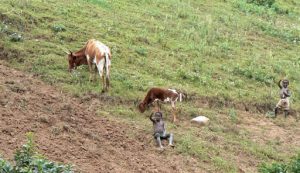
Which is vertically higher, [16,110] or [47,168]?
[47,168]

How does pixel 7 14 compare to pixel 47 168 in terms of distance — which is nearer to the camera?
pixel 47 168

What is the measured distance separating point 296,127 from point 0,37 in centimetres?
788

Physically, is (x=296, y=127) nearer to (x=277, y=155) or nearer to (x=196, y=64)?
(x=277, y=155)

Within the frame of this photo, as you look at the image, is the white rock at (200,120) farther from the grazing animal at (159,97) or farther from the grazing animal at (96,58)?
the grazing animal at (96,58)

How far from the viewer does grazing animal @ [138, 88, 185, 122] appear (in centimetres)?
1263

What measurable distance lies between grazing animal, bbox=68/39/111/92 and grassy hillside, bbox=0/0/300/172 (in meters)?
0.27

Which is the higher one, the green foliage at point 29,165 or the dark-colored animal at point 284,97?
the green foliage at point 29,165

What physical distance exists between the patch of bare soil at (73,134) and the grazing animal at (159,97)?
933mm

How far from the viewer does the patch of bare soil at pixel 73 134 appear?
9.75 meters

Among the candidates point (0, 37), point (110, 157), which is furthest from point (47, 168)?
point (0, 37)

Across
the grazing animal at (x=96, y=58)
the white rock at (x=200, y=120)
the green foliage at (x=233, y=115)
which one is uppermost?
the grazing animal at (x=96, y=58)

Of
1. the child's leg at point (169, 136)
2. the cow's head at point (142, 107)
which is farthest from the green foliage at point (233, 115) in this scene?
the child's leg at point (169, 136)

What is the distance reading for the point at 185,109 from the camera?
13.6m

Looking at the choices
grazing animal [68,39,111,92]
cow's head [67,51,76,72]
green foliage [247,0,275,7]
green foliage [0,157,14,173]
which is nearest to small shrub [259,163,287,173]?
grazing animal [68,39,111,92]
